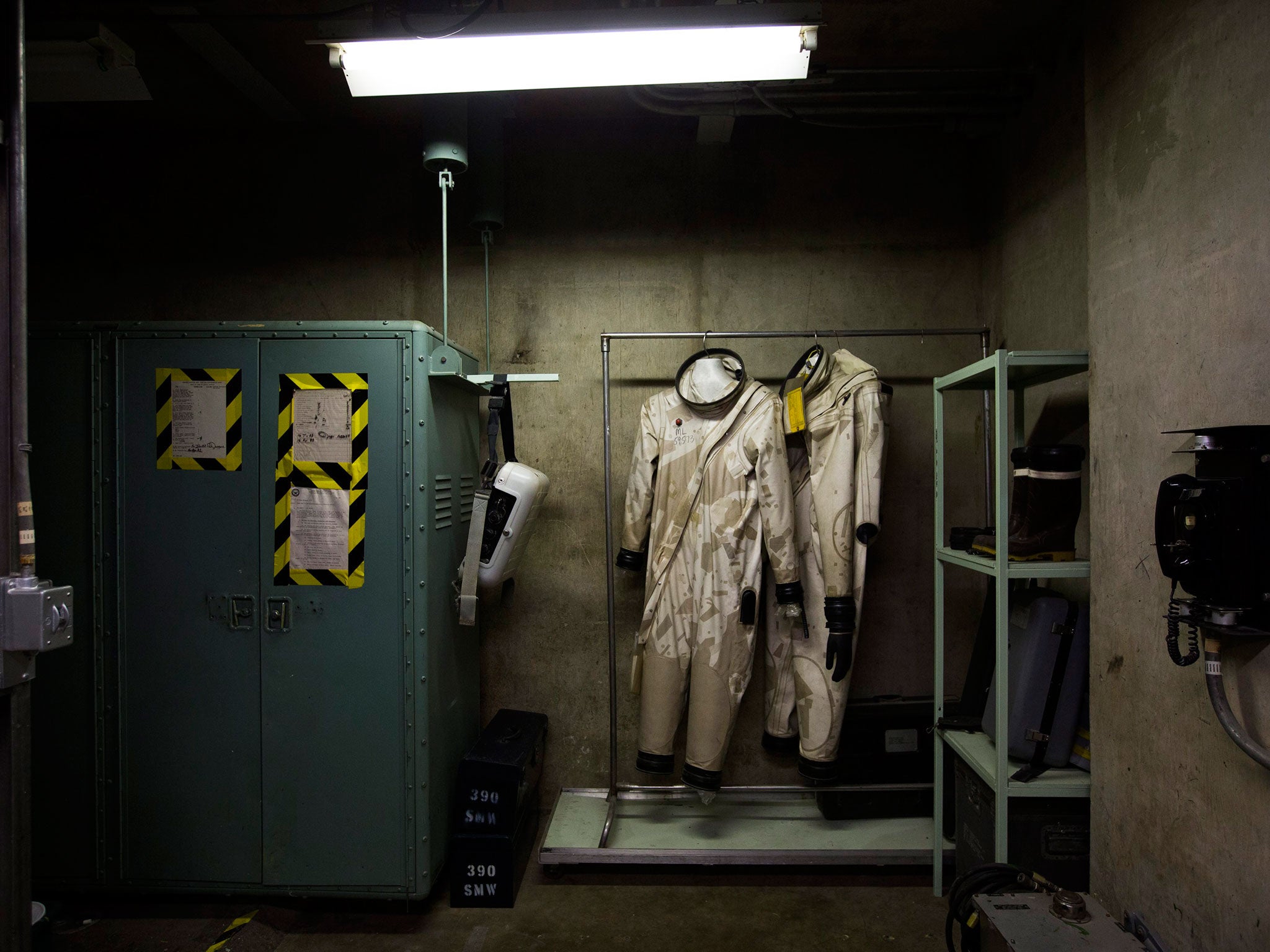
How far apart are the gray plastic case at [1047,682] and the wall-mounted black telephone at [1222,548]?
593mm

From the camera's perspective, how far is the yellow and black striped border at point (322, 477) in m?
2.17

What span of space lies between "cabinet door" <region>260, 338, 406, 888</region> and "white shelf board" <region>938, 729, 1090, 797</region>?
5.65 ft

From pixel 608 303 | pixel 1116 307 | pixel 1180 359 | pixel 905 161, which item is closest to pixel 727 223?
pixel 608 303

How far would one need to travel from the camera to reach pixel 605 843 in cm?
247

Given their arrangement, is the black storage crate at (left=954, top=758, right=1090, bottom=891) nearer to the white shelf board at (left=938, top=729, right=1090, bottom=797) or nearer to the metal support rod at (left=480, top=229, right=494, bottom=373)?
the white shelf board at (left=938, top=729, right=1090, bottom=797)

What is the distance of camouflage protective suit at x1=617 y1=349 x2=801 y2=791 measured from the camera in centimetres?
250

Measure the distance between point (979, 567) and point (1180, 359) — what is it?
0.74 meters

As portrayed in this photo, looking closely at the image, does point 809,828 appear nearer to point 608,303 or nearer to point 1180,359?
point 1180,359

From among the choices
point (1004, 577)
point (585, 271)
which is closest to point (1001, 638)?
point (1004, 577)

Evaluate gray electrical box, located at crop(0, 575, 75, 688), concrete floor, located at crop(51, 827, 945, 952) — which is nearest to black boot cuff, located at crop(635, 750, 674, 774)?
concrete floor, located at crop(51, 827, 945, 952)

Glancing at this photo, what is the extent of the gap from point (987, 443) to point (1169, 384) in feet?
3.94

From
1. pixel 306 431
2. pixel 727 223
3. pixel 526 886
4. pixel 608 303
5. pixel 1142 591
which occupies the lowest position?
pixel 526 886

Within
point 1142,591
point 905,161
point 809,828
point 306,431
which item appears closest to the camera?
point 1142,591

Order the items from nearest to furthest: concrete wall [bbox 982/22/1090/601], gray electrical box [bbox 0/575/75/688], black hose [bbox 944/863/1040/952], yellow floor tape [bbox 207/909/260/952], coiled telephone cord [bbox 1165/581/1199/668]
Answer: gray electrical box [bbox 0/575/75/688] → coiled telephone cord [bbox 1165/581/1199/668] → black hose [bbox 944/863/1040/952] → yellow floor tape [bbox 207/909/260/952] → concrete wall [bbox 982/22/1090/601]
